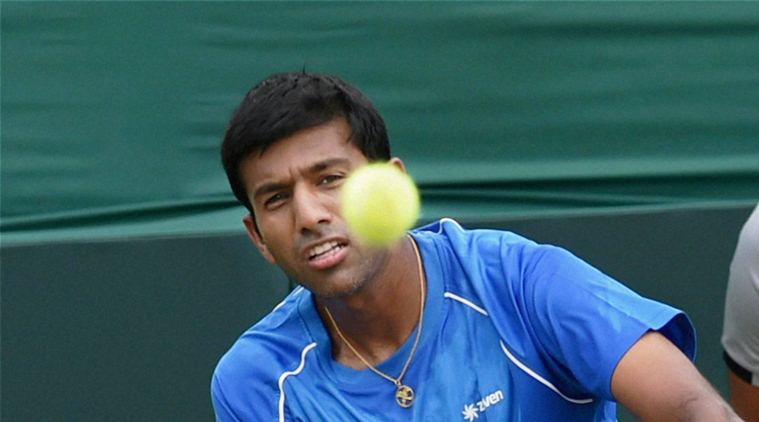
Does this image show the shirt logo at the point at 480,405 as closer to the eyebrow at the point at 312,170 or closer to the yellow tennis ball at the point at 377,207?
the yellow tennis ball at the point at 377,207

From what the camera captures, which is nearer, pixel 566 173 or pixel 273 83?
pixel 273 83

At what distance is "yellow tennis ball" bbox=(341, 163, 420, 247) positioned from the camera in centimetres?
226

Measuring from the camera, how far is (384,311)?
2473mm

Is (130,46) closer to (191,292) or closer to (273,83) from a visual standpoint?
(191,292)

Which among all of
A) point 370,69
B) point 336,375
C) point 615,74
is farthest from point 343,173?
point 615,74

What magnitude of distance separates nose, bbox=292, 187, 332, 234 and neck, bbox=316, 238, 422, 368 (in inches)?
5.9

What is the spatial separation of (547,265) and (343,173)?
0.38 meters

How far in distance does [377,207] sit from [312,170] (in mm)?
171

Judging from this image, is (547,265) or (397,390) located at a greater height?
(547,265)

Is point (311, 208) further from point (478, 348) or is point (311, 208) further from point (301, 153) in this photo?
point (478, 348)

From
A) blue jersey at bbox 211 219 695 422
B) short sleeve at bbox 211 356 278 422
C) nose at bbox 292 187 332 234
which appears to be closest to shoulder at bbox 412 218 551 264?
blue jersey at bbox 211 219 695 422

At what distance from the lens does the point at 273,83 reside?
250cm

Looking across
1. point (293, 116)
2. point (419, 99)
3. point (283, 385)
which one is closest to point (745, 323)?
point (419, 99)

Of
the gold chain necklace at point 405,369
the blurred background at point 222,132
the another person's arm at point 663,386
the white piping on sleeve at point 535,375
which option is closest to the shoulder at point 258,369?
the gold chain necklace at point 405,369
